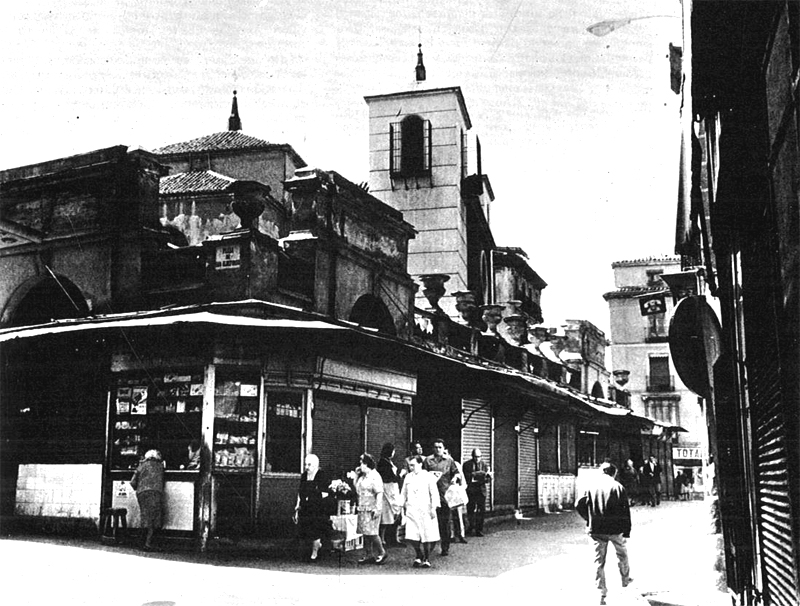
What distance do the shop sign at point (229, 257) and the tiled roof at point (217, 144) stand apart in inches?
606

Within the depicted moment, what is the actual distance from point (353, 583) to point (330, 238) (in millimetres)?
8127

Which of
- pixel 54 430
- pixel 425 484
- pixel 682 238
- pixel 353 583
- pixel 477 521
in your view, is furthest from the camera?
pixel 682 238

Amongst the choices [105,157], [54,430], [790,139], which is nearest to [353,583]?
[54,430]

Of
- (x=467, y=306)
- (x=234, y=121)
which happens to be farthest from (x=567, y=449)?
(x=234, y=121)

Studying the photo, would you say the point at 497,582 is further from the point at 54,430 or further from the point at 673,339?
the point at 54,430

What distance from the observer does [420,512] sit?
13.5 metres

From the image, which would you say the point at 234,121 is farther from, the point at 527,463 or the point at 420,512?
the point at 420,512

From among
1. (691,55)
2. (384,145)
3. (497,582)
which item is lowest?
(497,582)

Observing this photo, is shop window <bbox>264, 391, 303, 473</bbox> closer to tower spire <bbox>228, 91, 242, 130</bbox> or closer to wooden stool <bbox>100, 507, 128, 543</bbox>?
wooden stool <bbox>100, 507, 128, 543</bbox>

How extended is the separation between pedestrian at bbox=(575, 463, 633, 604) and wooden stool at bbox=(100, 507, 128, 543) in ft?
25.0

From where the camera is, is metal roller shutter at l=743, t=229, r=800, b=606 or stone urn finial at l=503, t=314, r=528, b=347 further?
stone urn finial at l=503, t=314, r=528, b=347

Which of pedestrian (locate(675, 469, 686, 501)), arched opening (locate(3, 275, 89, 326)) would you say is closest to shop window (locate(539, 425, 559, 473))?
pedestrian (locate(675, 469, 686, 501))

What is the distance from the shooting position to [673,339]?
9844mm

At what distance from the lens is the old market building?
560 inches
